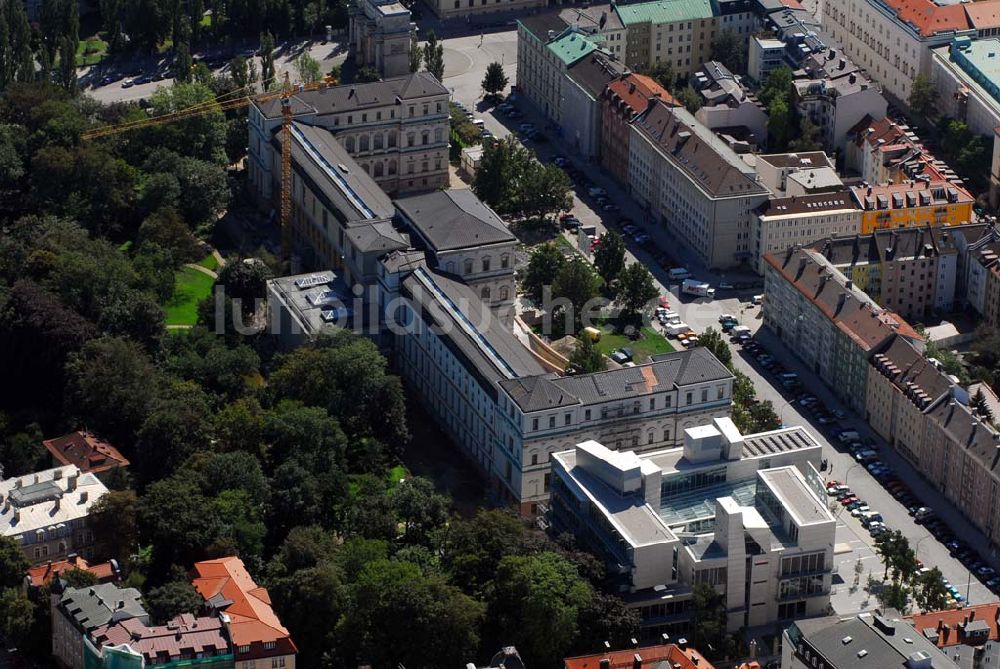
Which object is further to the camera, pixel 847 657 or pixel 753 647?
pixel 753 647

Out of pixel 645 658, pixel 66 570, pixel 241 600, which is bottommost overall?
pixel 645 658

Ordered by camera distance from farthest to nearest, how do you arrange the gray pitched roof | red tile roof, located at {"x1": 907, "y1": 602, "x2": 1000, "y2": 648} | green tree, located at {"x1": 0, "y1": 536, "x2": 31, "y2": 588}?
1. green tree, located at {"x1": 0, "y1": 536, "x2": 31, "y2": 588}
2. red tile roof, located at {"x1": 907, "y1": 602, "x2": 1000, "y2": 648}
3. the gray pitched roof

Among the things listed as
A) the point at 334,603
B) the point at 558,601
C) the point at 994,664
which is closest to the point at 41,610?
the point at 334,603

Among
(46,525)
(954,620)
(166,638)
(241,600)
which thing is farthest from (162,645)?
(954,620)

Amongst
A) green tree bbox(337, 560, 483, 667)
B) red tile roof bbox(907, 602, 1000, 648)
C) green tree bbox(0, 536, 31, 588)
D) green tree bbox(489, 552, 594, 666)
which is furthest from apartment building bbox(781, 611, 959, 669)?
green tree bbox(0, 536, 31, 588)

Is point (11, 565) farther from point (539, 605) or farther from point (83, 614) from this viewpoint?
point (539, 605)

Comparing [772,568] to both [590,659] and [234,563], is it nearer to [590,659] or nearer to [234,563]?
[590,659]

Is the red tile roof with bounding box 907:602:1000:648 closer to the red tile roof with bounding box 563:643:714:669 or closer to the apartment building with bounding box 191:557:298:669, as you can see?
the red tile roof with bounding box 563:643:714:669
